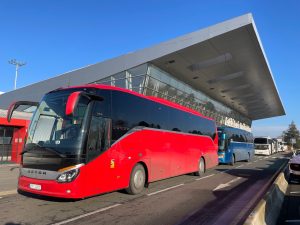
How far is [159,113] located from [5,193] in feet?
19.2

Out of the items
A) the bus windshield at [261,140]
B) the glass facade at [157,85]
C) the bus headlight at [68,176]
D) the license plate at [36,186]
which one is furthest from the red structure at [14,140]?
the bus windshield at [261,140]

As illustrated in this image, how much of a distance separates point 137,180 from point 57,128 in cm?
337

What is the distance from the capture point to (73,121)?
8.80m

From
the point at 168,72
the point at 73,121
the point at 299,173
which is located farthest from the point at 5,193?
the point at 168,72

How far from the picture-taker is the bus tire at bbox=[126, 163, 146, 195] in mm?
10641

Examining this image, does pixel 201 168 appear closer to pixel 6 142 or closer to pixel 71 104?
pixel 71 104

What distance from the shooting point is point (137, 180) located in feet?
35.9

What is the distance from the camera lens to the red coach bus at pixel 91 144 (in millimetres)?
8422

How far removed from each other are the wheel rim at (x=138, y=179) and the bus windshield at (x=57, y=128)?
293 cm

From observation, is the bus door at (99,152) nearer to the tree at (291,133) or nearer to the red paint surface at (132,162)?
the red paint surface at (132,162)

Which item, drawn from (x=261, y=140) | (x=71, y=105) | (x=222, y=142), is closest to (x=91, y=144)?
(x=71, y=105)

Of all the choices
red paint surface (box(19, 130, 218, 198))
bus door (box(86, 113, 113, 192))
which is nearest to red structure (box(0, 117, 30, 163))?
red paint surface (box(19, 130, 218, 198))

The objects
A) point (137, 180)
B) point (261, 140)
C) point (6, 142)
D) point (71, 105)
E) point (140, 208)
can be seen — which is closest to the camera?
point (71, 105)

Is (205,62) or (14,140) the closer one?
(14,140)
